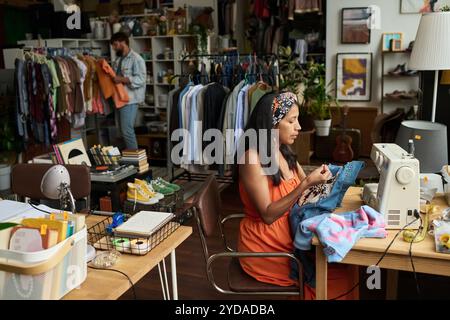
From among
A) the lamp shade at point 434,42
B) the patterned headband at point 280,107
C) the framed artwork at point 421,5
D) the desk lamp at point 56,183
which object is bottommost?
the desk lamp at point 56,183

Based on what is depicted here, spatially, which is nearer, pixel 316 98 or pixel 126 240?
pixel 126 240

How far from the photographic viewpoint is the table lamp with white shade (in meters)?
2.67

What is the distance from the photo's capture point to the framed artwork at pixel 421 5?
5527 mm

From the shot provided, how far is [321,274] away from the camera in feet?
6.03

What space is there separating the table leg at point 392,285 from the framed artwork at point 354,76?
3.90 m

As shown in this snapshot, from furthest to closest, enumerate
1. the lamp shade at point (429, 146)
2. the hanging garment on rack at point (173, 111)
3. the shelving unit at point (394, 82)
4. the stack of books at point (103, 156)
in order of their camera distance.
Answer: the shelving unit at point (394, 82) < the hanging garment on rack at point (173, 111) < the stack of books at point (103, 156) < the lamp shade at point (429, 146)

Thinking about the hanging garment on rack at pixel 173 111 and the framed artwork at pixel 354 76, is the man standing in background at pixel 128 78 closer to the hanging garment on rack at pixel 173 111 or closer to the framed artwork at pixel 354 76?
the hanging garment on rack at pixel 173 111

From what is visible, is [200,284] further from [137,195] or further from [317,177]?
[317,177]

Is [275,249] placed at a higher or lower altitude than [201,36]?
lower

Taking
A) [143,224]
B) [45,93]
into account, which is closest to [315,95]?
[45,93]

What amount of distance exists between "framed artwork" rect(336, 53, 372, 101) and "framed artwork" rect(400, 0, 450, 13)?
68 cm

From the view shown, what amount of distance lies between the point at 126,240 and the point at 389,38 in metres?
5.03

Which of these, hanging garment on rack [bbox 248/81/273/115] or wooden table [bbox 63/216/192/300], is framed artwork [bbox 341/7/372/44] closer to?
hanging garment on rack [bbox 248/81/273/115]

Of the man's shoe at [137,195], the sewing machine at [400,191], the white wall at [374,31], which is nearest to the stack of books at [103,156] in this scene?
the man's shoe at [137,195]
